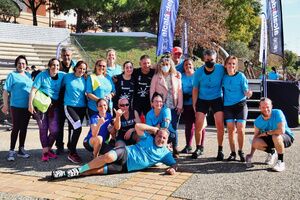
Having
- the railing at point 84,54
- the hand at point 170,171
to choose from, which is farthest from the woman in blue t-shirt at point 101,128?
the railing at point 84,54

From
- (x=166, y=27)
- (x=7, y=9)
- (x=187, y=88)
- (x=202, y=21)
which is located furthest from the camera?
(x=202, y=21)

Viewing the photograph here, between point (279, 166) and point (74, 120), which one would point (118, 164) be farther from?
point (279, 166)

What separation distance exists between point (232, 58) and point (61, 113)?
300 centimetres

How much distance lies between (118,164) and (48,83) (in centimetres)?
188

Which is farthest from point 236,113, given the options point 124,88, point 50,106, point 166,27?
point 166,27

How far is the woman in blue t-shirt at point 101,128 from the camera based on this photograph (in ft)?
18.7

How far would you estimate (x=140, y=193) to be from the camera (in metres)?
4.54

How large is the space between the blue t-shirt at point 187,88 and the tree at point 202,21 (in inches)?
863

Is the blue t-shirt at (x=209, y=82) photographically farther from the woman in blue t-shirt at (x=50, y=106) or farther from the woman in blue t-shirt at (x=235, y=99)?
the woman in blue t-shirt at (x=50, y=106)

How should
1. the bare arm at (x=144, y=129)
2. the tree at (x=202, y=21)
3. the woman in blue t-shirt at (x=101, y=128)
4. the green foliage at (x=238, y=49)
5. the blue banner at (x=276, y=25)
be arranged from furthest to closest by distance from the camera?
the green foliage at (x=238, y=49) → the tree at (x=202, y=21) → the blue banner at (x=276, y=25) → the woman in blue t-shirt at (x=101, y=128) → the bare arm at (x=144, y=129)

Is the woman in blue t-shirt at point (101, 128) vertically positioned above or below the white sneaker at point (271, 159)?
above

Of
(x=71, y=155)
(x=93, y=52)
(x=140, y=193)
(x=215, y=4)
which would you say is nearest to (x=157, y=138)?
(x=140, y=193)

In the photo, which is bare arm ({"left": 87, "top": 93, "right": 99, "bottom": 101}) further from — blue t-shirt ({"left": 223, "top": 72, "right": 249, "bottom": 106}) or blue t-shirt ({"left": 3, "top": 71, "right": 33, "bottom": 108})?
blue t-shirt ({"left": 223, "top": 72, "right": 249, "bottom": 106})

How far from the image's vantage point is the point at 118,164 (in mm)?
5289
